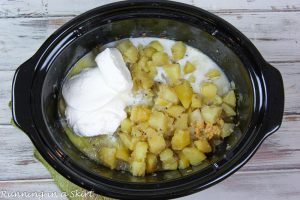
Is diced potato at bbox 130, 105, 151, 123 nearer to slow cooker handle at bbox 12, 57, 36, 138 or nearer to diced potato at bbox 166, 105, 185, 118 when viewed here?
diced potato at bbox 166, 105, 185, 118

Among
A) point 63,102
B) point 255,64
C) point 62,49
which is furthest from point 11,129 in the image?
point 255,64

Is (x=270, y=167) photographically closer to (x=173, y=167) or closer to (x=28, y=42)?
(x=173, y=167)

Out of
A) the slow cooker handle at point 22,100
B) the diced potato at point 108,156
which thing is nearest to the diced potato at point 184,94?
the diced potato at point 108,156

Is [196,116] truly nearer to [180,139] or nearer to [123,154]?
[180,139]

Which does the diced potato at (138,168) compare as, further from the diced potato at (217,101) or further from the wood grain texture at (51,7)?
the wood grain texture at (51,7)

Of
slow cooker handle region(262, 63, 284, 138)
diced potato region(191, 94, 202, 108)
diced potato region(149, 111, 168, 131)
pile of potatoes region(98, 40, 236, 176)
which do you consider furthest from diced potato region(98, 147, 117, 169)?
slow cooker handle region(262, 63, 284, 138)
